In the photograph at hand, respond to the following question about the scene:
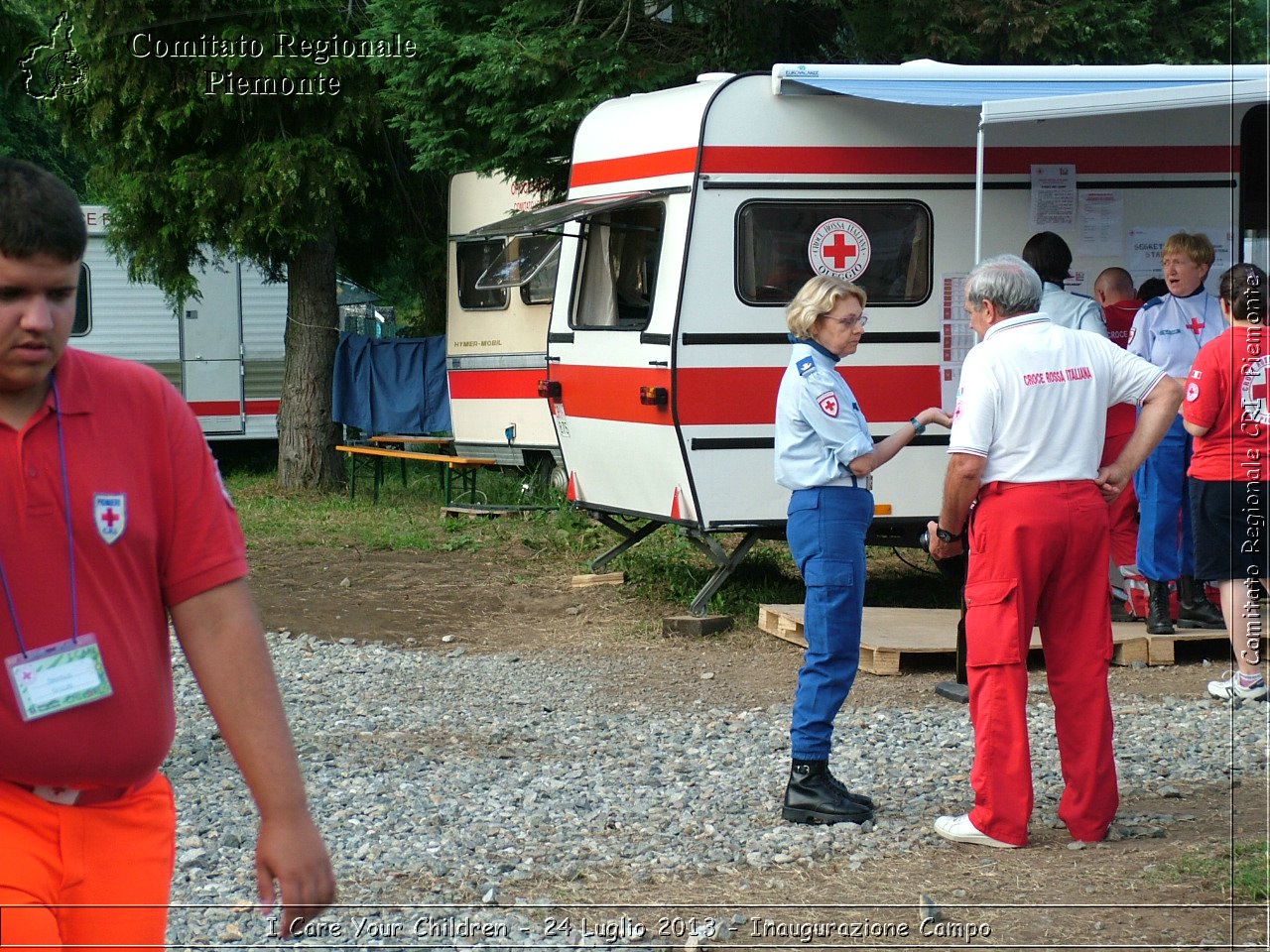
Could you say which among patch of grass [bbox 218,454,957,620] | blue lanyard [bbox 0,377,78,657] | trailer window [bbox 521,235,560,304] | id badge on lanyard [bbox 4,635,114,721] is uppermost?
trailer window [bbox 521,235,560,304]

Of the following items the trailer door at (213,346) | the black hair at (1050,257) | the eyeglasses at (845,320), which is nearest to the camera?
the eyeglasses at (845,320)

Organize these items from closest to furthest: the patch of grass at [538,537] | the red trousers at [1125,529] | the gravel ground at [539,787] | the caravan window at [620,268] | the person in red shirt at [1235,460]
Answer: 1. the gravel ground at [539,787]
2. the person in red shirt at [1235,460]
3. the red trousers at [1125,529]
4. the caravan window at [620,268]
5. the patch of grass at [538,537]

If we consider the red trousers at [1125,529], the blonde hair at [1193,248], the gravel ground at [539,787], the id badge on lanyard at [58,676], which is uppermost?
the blonde hair at [1193,248]

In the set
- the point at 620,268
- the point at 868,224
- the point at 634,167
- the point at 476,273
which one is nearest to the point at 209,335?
Result: the point at 476,273

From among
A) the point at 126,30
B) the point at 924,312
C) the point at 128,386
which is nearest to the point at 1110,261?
the point at 924,312

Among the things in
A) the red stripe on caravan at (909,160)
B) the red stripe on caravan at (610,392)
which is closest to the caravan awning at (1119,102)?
the red stripe on caravan at (909,160)

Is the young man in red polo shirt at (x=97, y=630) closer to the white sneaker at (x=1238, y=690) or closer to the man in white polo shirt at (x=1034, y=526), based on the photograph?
the man in white polo shirt at (x=1034, y=526)

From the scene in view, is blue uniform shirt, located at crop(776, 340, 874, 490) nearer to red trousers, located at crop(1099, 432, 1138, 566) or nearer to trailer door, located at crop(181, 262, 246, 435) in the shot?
red trousers, located at crop(1099, 432, 1138, 566)

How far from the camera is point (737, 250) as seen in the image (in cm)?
856

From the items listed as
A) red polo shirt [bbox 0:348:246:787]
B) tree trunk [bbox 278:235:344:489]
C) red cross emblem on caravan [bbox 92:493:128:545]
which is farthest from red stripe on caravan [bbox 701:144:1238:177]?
tree trunk [bbox 278:235:344:489]

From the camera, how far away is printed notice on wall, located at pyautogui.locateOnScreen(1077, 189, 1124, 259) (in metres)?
8.69

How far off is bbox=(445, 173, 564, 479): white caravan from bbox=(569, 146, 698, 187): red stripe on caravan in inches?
128

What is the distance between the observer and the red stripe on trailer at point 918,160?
8.54 meters

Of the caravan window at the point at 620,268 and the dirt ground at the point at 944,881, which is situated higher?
the caravan window at the point at 620,268
